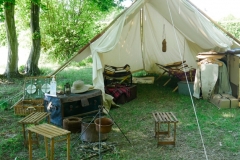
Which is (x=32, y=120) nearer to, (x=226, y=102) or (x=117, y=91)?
(x=117, y=91)

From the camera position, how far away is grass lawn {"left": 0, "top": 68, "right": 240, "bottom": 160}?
3248 millimetres

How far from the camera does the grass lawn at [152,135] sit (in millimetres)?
3248

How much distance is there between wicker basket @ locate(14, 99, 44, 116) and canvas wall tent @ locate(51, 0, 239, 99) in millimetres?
968

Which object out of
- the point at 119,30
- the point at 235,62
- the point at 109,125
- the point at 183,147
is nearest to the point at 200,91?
the point at 235,62

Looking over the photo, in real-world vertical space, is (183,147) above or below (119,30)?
below

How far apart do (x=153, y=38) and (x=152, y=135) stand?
4.15 m

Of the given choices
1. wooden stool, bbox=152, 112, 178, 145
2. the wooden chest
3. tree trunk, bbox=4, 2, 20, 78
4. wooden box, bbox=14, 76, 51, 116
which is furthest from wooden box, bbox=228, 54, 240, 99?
tree trunk, bbox=4, 2, 20, 78

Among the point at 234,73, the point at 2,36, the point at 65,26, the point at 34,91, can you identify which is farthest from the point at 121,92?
the point at 2,36

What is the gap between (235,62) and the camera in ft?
16.8

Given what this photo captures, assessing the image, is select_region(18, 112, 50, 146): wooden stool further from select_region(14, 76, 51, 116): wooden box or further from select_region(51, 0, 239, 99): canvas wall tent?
select_region(51, 0, 239, 99): canvas wall tent

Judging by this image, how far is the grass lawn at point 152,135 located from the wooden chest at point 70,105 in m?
0.45

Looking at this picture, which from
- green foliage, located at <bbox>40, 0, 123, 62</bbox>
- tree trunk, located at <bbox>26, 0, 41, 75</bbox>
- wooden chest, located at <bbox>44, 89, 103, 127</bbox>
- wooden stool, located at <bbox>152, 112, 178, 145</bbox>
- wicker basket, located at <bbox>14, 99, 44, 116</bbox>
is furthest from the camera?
green foliage, located at <bbox>40, 0, 123, 62</bbox>

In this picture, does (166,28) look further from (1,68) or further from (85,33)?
(1,68)

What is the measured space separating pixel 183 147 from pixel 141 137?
1.89 feet
